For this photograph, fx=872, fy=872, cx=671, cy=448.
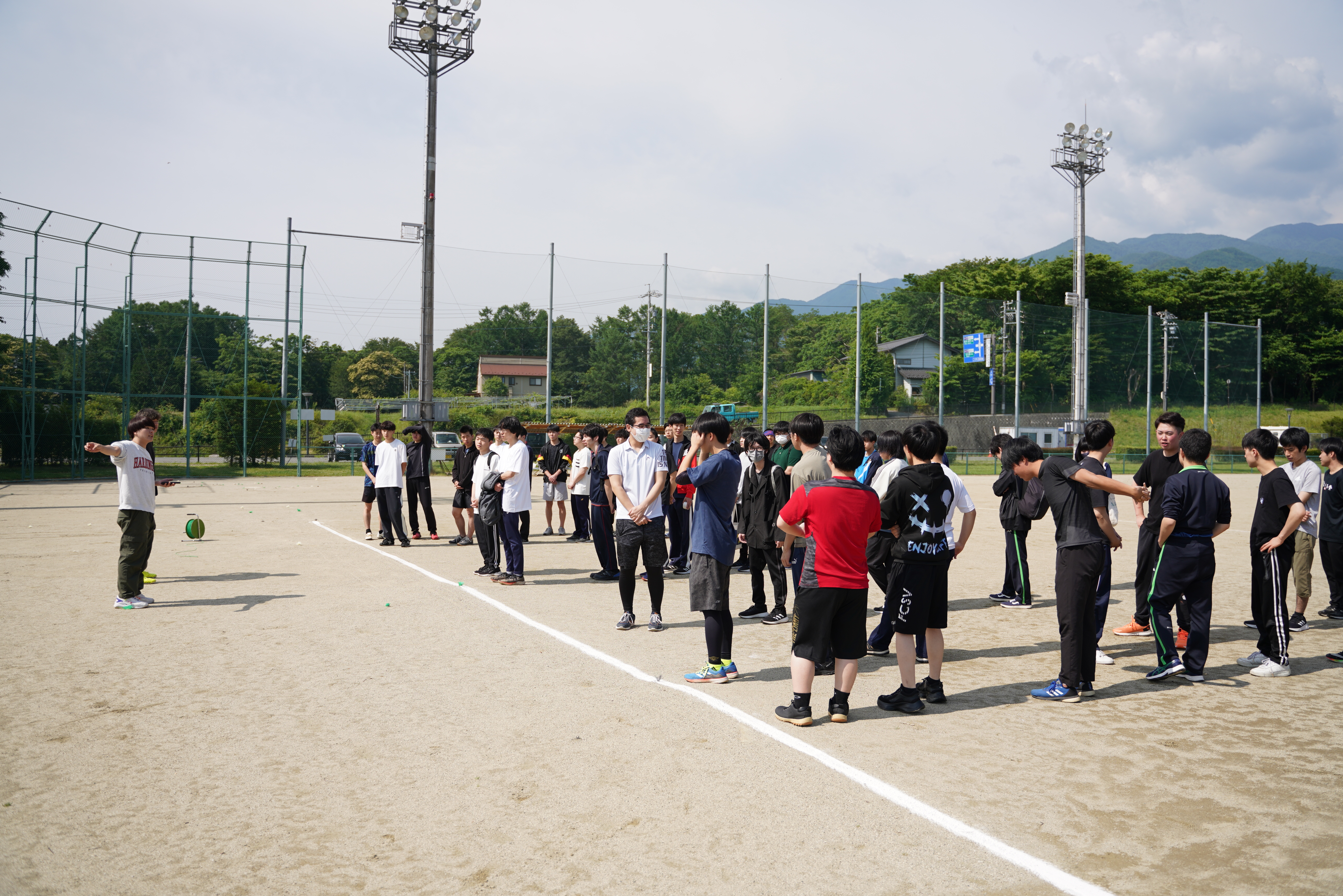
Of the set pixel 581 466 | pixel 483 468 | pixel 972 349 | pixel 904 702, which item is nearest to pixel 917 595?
pixel 904 702

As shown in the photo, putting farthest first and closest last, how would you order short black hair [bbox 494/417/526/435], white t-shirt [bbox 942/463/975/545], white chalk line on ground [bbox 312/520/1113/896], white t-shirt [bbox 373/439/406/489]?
white t-shirt [bbox 373/439/406/489] < short black hair [bbox 494/417/526/435] < white t-shirt [bbox 942/463/975/545] < white chalk line on ground [bbox 312/520/1113/896]

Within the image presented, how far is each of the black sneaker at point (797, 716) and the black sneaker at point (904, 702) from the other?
591 mm

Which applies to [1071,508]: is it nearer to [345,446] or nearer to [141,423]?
[141,423]

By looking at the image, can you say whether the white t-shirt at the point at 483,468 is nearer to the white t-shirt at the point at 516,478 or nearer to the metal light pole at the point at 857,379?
the white t-shirt at the point at 516,478

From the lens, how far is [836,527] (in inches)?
197

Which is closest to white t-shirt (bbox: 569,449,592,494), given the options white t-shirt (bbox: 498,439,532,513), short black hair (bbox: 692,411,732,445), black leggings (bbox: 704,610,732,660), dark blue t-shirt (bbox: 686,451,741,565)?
white t-shirt (bbox: 498,439,532,513)

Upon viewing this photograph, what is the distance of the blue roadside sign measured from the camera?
38.5 meters

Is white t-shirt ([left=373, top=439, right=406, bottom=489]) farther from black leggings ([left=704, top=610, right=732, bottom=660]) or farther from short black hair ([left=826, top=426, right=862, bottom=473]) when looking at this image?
short black hair ([left=826, top=426, right=862, bottom=473])

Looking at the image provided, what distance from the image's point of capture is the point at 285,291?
30.6m

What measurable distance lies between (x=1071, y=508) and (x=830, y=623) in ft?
6.19

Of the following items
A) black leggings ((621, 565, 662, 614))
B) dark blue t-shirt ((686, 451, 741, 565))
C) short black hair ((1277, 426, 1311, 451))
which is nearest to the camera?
dark blue t-shirt ((686, 451, 741, 565))

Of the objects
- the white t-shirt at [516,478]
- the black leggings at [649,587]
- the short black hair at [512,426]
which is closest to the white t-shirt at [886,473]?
the black leggings at [649,587]

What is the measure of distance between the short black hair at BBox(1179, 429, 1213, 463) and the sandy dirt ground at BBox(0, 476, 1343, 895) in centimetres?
160

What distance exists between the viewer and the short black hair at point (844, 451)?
5.10 meters
